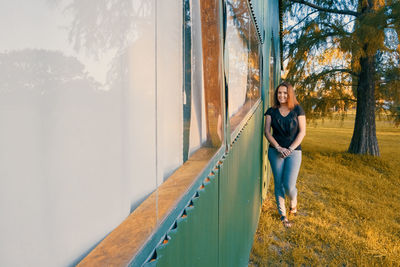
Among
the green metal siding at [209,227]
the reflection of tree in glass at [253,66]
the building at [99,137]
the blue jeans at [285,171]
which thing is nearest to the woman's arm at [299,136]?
the blue jeans at [285,171]

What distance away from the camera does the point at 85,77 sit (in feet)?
1.87

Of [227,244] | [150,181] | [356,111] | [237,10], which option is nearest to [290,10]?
[356,111]

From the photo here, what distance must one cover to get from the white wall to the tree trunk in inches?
418

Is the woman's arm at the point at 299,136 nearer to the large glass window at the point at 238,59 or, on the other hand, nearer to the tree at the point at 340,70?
the large glass window at the point at 238,59

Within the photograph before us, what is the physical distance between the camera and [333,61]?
32.6 ft

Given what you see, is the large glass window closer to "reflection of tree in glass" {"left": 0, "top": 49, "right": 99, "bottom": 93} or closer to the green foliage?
"reflection of tree in glass" {"left": 0, "top": 49, "right": 99, "bottom": 93}

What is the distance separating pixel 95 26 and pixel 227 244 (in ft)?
4.85

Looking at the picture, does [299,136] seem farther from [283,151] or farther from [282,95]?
[282,95]

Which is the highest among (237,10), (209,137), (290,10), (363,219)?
(290,10)

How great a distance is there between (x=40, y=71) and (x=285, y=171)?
166 inches

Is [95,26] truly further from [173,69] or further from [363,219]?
[363,219]

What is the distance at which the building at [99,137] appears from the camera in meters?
0.44

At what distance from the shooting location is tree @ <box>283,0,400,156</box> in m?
9.69

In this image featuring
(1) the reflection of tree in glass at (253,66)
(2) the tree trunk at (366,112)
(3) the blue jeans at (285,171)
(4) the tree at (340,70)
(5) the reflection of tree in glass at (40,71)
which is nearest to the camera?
(5) the reflection of tree in glass at (40,71)
